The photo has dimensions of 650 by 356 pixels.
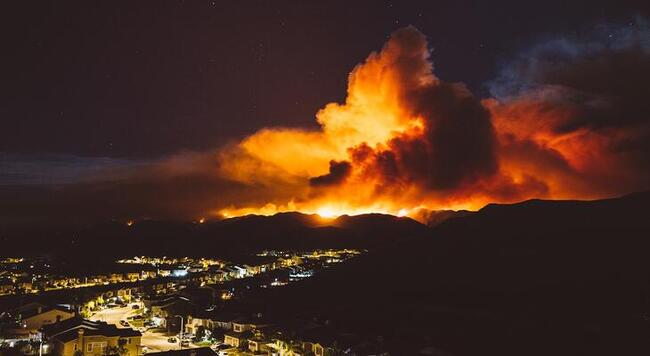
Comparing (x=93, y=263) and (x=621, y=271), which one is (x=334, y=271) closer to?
(x=621, y=271)

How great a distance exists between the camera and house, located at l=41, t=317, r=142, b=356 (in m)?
35.9

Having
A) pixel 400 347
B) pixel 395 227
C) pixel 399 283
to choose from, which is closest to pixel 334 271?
pixel 399 283

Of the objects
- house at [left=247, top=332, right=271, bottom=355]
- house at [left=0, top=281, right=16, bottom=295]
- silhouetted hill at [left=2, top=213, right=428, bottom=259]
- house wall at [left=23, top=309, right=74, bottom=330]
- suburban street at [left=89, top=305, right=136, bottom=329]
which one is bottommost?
house at [left=247, top=332, right=271, bottom=355]

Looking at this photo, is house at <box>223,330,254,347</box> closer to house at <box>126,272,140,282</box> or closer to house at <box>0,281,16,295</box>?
house at <box>0,281,16,295</box>

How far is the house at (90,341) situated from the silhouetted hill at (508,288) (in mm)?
17555

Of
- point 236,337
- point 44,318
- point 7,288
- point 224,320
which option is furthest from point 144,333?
point 7,288

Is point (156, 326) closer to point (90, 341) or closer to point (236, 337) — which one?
point (236, 337)

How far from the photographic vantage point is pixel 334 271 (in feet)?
270

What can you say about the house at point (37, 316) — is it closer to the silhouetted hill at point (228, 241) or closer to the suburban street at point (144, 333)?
the suburban street at point (144, 333)

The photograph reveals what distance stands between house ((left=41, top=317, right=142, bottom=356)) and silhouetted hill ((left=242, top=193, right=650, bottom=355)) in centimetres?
1755

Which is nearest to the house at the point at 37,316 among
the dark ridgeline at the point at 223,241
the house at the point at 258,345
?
the house at the point at 258,345

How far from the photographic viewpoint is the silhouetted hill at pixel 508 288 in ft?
144

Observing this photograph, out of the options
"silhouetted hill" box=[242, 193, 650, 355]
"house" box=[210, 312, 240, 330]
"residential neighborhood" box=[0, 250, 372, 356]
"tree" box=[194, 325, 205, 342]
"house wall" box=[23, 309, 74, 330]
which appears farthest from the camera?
"house" box=[210, 312, 240, 330]

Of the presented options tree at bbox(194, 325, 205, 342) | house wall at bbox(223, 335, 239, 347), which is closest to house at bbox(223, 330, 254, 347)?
house wall at bbox(223, 335, 239, 347)
